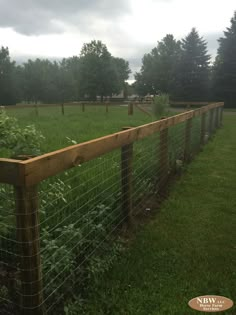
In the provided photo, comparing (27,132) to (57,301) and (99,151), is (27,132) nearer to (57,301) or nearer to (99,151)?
(99,151)

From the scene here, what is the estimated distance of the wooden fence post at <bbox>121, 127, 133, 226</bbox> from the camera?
4.07 meters

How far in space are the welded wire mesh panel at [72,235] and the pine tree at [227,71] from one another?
33.2 m

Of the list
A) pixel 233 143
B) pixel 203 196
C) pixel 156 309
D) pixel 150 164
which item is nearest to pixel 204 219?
pixel 203 196

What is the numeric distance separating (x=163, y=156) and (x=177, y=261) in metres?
2.56

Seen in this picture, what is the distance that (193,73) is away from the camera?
3762cm

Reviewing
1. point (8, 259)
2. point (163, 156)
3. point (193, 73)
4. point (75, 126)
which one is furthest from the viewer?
point (193, 73)

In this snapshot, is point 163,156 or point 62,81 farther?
point 62,81

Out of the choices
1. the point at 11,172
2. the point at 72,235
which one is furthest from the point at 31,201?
the point at 72,235

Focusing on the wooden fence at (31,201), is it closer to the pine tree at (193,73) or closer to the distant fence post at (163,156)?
the distant fence post at (163,156)

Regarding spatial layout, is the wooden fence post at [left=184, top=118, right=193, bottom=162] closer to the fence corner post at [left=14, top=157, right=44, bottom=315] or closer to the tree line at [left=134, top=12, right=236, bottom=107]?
the fence corner post at [left=14, top=157, right=44, bottom=315]

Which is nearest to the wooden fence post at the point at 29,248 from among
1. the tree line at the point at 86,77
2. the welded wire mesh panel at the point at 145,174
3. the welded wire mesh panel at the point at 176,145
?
the welded wire mesh panel at the point at 145,174

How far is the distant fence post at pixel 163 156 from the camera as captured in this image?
560cm

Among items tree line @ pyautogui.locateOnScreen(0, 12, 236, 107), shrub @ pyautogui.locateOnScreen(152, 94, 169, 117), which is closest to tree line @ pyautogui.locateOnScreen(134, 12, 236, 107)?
tree line @ pyautogui.locateOnScreen(0, 12, 236, 107)

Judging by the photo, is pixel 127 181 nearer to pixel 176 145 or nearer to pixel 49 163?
pixel 49 163
